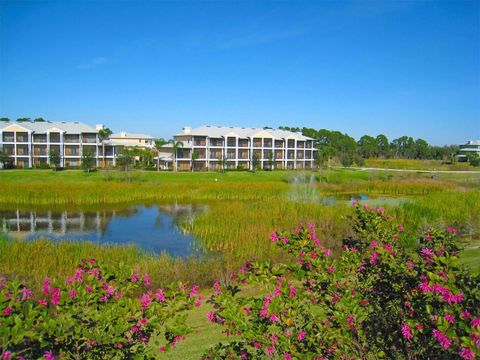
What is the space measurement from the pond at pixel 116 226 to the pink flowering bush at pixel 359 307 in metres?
9.89

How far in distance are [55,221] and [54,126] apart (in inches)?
1565

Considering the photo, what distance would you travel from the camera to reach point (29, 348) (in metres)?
2.64

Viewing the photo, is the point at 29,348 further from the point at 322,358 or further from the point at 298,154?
the point at 298,154

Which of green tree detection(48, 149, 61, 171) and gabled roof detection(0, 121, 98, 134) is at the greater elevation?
gabled roof detection(0, 121, 98, 134)

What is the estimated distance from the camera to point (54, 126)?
55938mm

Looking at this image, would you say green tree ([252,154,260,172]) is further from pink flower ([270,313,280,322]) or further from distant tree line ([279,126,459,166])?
pink flower ([270,313,280,322])

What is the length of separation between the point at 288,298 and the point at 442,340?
1135 millimetres

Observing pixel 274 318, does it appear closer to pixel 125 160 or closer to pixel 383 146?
pixel 125 160

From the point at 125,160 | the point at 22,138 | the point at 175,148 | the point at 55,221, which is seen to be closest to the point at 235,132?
the point at 175,148

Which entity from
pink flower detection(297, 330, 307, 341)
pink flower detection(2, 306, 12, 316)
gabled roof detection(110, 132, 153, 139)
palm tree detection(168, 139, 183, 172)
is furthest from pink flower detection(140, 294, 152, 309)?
gabled roof detection(110, 132, 153, 139)

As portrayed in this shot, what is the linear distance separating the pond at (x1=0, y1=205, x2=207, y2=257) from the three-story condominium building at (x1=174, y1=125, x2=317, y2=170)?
3140cm

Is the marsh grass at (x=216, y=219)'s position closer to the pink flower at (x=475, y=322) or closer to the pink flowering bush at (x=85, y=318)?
the pink flower at (x=475, y=322)

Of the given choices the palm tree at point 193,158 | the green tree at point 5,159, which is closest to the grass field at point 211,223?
the palm tree at point 193,158

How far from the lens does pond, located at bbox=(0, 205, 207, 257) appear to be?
1591 centimetres
